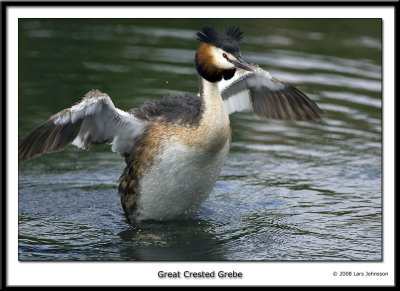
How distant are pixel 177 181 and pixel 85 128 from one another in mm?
1260

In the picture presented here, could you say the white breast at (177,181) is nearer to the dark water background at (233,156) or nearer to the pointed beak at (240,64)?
the dark water background at (233,156)

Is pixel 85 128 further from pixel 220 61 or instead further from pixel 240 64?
pixel 240 64

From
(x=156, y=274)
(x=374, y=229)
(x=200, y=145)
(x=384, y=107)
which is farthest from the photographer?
(x=374, y=229)

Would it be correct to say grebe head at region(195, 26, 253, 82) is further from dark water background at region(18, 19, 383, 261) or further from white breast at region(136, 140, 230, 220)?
dark water background at region(18, 19, 383, 261)

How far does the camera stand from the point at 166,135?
8.44 metres

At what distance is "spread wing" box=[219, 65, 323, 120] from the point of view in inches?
370

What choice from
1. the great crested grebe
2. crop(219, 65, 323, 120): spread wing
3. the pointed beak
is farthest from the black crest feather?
crop(219, 65, 323, 120): spread wing

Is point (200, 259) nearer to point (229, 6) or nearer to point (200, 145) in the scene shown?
point (200, 145)

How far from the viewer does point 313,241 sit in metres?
8.68

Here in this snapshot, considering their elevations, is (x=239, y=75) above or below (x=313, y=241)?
above

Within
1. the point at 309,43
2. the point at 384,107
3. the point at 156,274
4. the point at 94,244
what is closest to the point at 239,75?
the point at 384,107

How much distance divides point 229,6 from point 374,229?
3.33 m

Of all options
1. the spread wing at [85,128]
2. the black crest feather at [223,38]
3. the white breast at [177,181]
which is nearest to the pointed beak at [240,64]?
the black crest feather at [223,38]

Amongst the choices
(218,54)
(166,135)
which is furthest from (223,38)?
(166,135)
